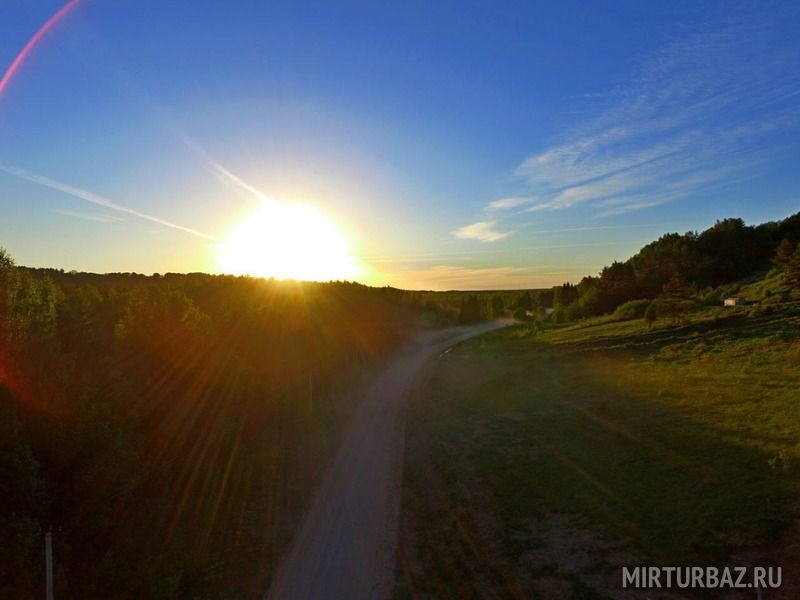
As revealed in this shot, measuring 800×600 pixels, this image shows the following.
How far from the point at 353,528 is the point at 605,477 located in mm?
9094

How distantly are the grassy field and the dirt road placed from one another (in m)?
0.78

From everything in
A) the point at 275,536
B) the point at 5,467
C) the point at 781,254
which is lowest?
the point at 275,536

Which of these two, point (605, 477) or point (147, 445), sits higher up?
point (147, 445)

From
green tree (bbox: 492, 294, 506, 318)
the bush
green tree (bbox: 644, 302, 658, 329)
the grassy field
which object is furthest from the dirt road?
green tree (bbox: 492, 294, 506, 318)

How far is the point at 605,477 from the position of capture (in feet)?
55.4

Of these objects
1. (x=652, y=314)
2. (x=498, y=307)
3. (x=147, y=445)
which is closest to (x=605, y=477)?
(x=147, y=445)

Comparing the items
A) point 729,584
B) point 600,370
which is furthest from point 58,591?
point 600,370

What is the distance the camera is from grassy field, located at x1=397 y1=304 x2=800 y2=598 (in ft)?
40.0

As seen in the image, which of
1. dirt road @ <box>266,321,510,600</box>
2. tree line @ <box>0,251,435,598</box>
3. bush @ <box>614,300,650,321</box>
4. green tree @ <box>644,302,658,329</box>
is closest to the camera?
tree line @ <box>0,251,435,598</box>

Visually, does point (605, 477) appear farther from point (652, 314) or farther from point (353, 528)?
point (652, 314)

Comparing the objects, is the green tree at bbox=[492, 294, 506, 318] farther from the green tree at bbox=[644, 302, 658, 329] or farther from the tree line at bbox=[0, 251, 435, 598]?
the tree line at bbox=[0, 251, 435, 598]

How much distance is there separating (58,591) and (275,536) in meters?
6.58

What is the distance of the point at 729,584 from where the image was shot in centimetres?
1067

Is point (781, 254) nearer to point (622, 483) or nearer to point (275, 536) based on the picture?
point (622, 483)
